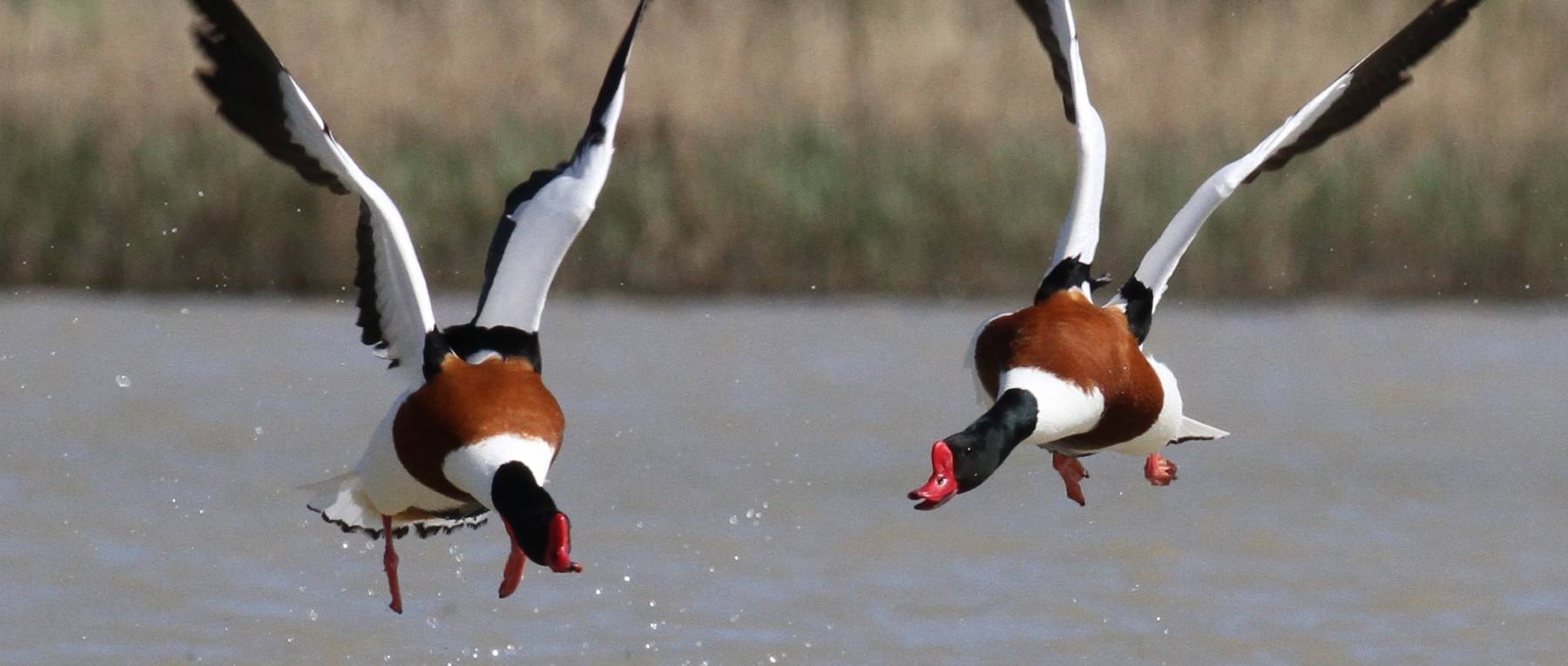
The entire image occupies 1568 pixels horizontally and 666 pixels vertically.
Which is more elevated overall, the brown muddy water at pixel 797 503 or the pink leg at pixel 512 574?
the brown muddy water at pixel 797 503

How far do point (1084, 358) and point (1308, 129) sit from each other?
1153 mm

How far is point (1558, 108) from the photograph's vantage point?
47.5 feet

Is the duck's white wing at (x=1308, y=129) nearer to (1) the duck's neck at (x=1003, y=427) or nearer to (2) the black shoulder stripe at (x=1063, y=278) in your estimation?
(2) the black shoulder stripe at (x=1063, y=278)

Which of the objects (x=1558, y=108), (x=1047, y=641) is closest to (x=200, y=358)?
(x=1047, y=641)

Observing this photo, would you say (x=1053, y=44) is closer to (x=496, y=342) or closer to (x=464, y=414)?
(x=496, y=342)

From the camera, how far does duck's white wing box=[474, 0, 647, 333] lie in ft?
23.1

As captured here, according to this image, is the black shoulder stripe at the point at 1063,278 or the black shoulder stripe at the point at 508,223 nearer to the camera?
the black shoulder stripe at the point at 508,223

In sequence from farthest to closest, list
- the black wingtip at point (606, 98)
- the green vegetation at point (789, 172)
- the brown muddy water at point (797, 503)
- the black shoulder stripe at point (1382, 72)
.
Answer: the green vegetation at point (789, 172) → the brown muddy water at point (797, 503) → the black shoulder stripe at point (1382, 72) → the black wingtip at point (606, 98)

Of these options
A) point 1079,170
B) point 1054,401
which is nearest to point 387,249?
point 1054,401

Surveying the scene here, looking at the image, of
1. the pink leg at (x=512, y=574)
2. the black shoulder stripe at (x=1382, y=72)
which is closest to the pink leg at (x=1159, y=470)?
the black shoulder stripe at (x=1382, y=72)

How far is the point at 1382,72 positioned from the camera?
25.6ft

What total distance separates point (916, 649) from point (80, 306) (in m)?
6.56

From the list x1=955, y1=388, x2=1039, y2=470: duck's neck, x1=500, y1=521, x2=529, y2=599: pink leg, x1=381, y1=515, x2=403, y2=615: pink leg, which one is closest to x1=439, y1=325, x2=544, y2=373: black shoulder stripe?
x1=500, y1=521, x2=529, y2=599: pink leg

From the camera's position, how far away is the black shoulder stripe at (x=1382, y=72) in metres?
7.75
